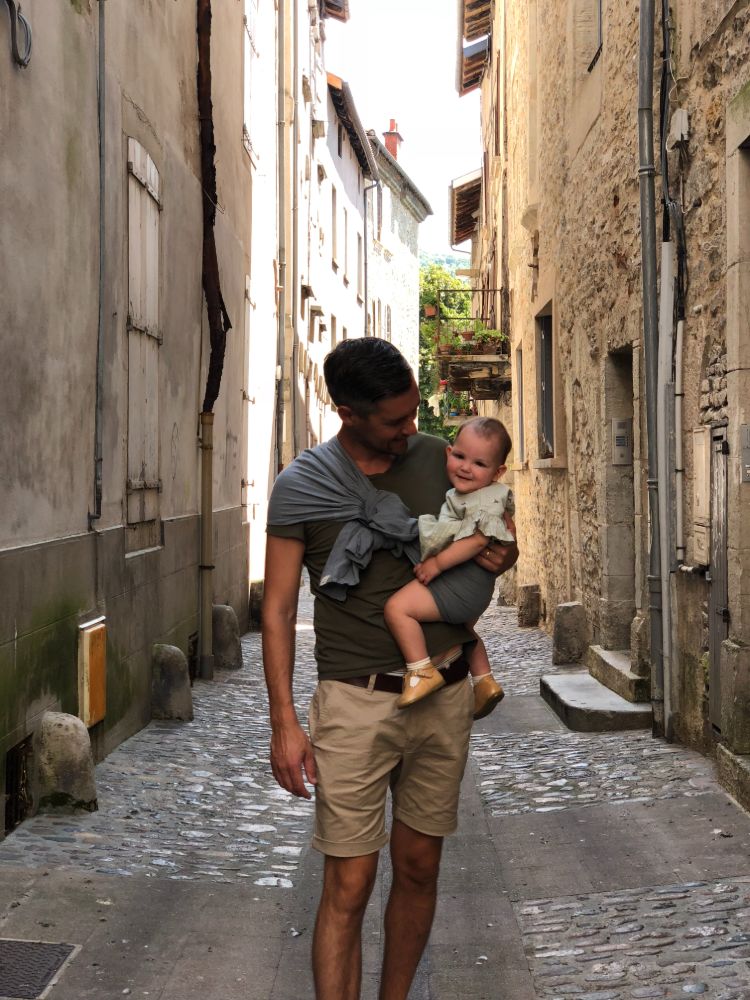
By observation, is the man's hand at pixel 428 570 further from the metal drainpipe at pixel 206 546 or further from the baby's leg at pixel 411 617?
the metal drainpipe at pixel 206 546

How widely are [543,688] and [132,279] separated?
12.4 feet

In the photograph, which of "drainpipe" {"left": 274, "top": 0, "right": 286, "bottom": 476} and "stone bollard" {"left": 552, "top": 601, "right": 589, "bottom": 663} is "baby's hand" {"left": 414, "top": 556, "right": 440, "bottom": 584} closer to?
"stone bollard" {"left": 552, "top": 601, "right": 589, "bottom": 663}

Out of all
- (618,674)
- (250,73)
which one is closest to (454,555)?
(618,674)

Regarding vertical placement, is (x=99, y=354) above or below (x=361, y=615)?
above

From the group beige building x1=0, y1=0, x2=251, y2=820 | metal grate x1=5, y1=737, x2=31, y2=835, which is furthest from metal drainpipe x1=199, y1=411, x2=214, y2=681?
metal grate x1=5, y1=737, x2=31, y2=835

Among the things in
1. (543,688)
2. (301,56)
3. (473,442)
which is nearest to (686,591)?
(543,688)

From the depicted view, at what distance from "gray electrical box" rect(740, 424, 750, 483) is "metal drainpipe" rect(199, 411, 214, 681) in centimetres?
541

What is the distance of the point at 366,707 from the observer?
3186 mm

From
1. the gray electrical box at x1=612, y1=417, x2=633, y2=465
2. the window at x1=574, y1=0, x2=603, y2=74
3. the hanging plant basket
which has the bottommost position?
the gray electrical box at x1=612, y1=417, x2=633, y2=465

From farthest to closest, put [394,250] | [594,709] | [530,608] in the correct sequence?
1. [394,250]
2. [530,608]
3. [594,709]

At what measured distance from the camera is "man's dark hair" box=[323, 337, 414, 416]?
316 cm

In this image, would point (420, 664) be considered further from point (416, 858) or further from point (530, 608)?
point (530, 608)

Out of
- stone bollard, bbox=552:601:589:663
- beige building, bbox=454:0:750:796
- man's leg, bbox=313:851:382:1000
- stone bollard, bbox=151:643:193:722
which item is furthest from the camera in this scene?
stone bollard, bbox=552:601:589:663

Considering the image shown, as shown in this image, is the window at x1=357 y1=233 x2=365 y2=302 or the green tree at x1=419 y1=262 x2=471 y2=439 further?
the green tree at x1=419 y1=262 x2=471 y2=439
